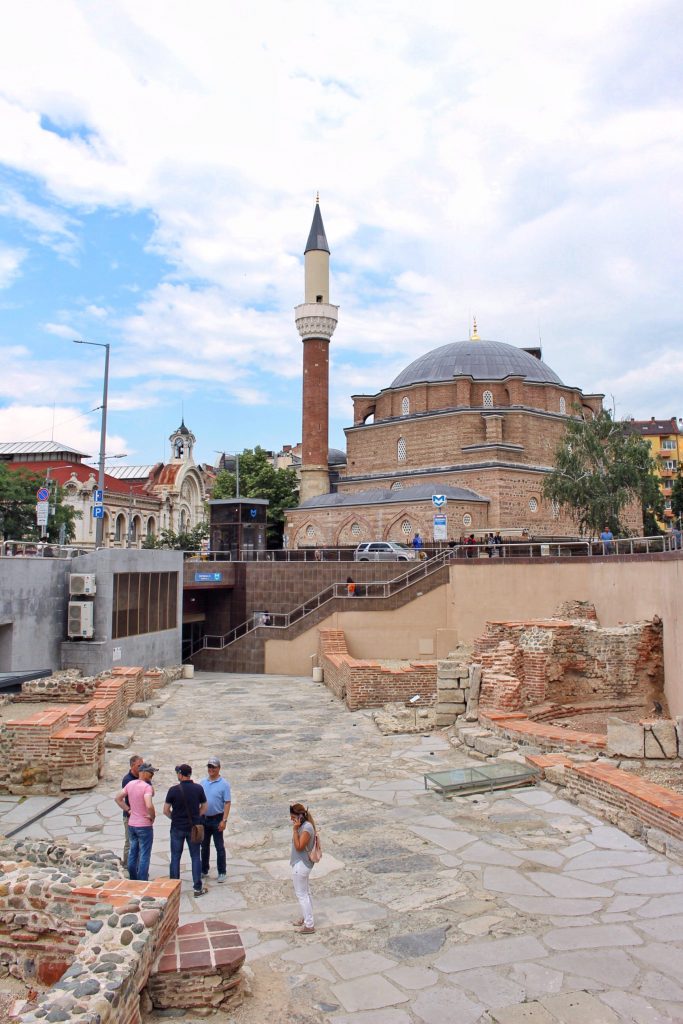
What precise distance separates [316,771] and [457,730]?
264 cm

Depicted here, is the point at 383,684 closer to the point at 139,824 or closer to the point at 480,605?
the point at 480,605

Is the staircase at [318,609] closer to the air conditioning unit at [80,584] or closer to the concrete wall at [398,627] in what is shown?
the concrete wall at [398,627]

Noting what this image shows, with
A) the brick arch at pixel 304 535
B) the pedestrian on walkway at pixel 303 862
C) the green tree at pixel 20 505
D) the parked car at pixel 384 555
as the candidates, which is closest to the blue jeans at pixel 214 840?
the pedestrian on walkway at pixel 303 862

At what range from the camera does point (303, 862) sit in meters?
5.36

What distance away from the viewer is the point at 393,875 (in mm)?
6352

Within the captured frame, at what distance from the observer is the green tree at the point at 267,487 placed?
4547 centimetres

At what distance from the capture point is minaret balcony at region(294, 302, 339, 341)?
136 feet

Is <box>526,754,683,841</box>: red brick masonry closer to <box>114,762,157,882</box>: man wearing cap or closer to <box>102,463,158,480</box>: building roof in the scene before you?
<box>114,762,157,882</box>: man wearing cap

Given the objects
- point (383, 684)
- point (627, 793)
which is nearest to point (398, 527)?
point (383, 684)

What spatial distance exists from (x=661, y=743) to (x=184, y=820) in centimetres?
545

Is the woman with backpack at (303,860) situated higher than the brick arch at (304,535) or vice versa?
the brick arch at (304,535)

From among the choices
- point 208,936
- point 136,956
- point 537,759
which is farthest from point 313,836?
point 537,759

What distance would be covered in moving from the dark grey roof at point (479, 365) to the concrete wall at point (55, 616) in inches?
1096

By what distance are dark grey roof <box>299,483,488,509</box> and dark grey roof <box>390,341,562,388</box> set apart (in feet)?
26.3
